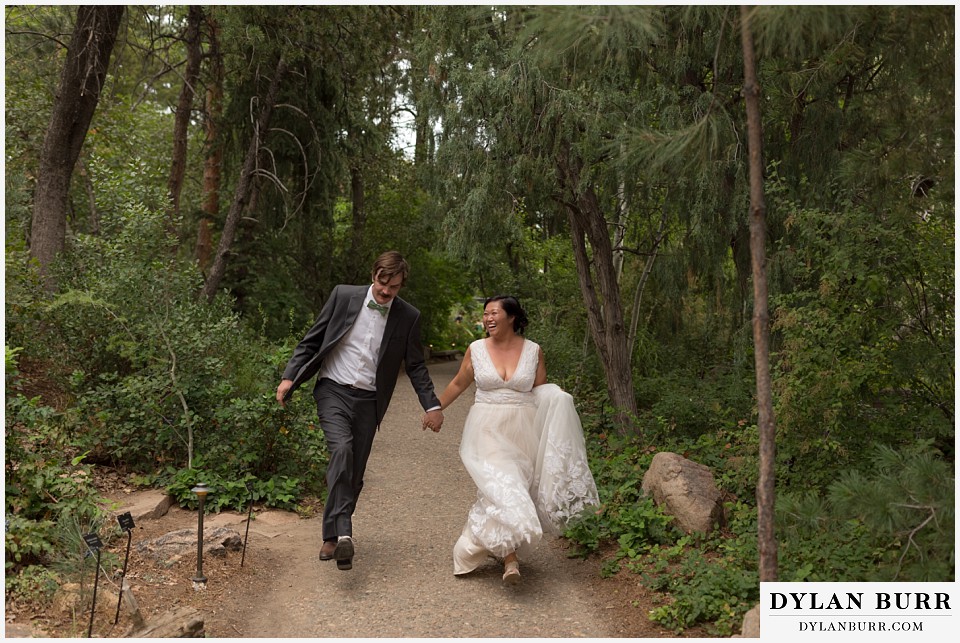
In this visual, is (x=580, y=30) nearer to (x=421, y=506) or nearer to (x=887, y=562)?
(x=887, y=562)

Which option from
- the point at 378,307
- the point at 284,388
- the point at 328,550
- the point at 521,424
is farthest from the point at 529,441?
the point at 284,388

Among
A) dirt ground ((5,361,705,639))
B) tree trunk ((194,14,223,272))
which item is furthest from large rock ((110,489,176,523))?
tree trunk ((194,14,223,272))

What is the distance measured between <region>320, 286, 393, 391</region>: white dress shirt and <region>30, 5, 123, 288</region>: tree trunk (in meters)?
5.02

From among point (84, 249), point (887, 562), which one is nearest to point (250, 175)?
point (84, 249)

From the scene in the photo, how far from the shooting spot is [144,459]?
7.03 metres

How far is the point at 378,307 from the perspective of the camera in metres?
5.49

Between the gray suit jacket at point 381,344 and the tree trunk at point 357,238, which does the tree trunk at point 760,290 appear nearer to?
the gray suit jacket at point 381,344

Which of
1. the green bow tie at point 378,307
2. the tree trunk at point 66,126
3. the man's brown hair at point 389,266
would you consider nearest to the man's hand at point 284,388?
the green bow tie at point 378,307

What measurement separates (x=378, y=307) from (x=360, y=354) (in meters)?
0.32

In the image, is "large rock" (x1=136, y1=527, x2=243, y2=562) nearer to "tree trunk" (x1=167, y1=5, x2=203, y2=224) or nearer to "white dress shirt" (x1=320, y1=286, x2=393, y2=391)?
"white dress shirt" (x1=320, y1=286, x2=393, y2=391)

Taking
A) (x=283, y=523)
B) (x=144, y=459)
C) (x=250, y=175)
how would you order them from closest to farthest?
(x=283, y=523) < (x=144, y=459) < (x=250, y=175)

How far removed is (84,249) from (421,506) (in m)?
4.02

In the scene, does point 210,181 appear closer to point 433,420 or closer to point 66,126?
point 66,126

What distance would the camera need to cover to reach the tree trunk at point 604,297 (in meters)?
9.00
